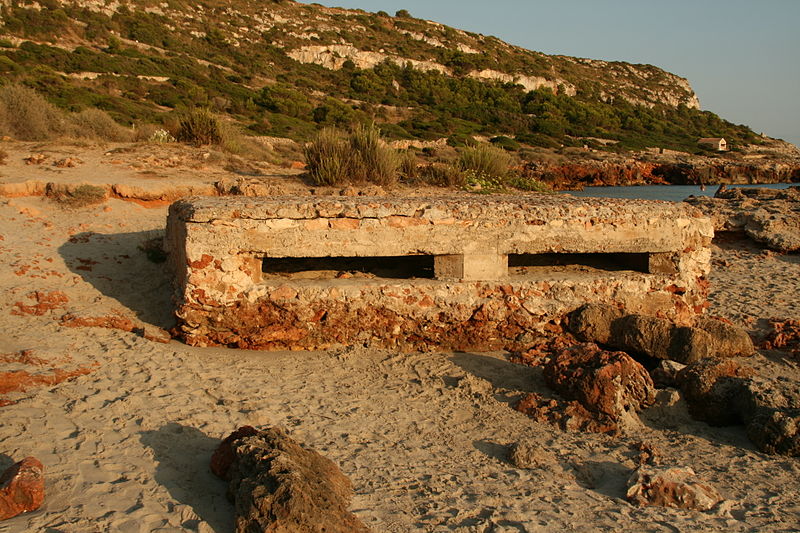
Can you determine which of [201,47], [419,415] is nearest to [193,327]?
[419,415]

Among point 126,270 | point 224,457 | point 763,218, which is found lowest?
point 224,457

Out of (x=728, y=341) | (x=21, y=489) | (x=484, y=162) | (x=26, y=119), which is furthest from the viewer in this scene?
(x=26, y=119)

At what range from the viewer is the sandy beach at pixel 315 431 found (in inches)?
110

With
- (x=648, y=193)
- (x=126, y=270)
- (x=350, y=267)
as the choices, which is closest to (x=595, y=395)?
(x=350, y=267)

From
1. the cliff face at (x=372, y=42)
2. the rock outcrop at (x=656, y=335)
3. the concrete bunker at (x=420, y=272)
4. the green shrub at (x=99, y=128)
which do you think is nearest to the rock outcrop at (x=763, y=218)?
the concrete bunker at (x=420, y=272)

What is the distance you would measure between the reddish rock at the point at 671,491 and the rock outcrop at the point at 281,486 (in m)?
1.34

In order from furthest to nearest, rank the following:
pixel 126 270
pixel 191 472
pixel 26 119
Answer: pixel 26 119 → pixel 126 270 → pixel 191 472

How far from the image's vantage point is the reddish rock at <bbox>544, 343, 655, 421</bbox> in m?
3.92

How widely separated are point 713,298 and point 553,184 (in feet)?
65.5

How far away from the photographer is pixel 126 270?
6.39 m

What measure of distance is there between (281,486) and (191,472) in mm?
724

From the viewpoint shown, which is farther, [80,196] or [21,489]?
[80,196]

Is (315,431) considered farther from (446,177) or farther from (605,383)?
(446,177)

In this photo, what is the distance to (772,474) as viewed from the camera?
3307mm
